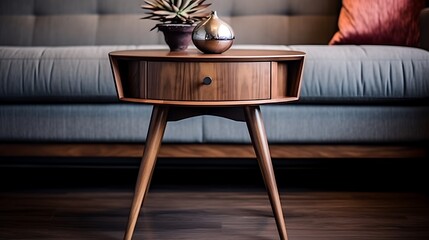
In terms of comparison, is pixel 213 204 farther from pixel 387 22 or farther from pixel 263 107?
pixel 387 22

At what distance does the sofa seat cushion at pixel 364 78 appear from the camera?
4.88ft

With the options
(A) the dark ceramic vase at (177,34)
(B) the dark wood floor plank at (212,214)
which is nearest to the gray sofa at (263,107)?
(B) the dark wood floor plank at (212,214)

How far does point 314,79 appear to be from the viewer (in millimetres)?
1488

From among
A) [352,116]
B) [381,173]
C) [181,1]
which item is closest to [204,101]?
[181,1]

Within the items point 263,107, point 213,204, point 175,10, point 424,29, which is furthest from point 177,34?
point 424,29

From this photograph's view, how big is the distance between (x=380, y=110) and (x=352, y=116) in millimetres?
72

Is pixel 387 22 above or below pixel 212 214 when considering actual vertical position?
above

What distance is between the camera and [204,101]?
110 centimetres

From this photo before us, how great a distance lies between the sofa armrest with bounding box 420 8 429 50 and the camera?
1609 millimetres

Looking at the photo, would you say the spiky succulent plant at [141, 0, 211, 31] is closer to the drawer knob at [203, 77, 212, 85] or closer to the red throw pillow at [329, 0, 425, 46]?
the drawer knob at [203, 77, 212, 85]

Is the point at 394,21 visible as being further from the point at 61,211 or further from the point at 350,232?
the point at 61,211

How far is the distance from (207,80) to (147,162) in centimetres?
20

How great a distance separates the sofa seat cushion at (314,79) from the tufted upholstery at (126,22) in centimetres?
51

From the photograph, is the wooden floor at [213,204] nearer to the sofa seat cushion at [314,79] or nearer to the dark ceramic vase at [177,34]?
the sofa seat cushion at [314,79]
